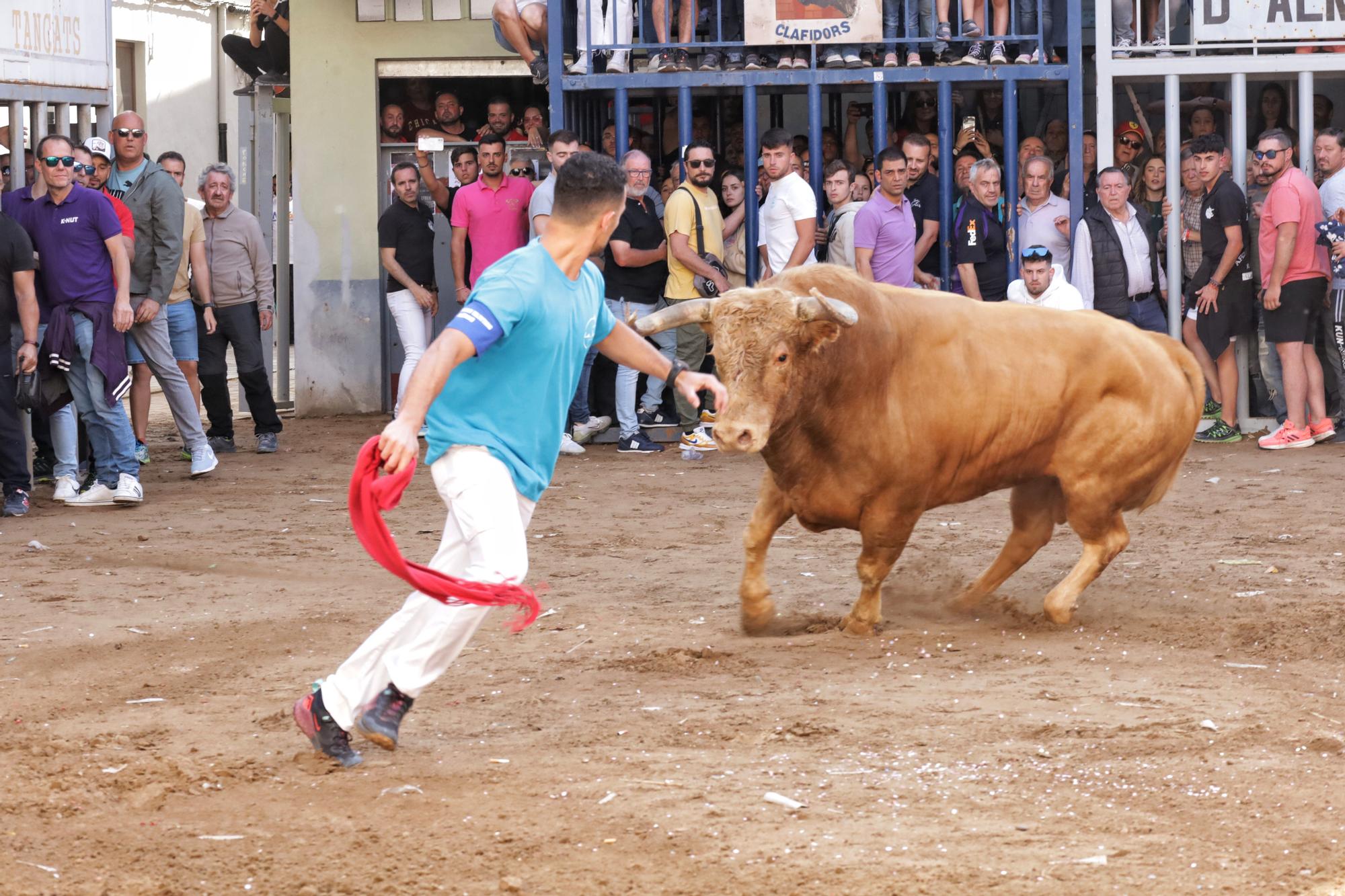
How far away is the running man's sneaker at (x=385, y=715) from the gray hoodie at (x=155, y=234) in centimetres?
644

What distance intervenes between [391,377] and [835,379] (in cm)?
870

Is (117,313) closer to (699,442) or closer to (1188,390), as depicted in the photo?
(699,442)

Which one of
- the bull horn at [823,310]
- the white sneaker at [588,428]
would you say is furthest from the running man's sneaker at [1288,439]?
the bull horn at [823,310]

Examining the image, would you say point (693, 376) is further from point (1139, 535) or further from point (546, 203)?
point (546, 203)

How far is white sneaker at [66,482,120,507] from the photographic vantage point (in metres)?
10.0

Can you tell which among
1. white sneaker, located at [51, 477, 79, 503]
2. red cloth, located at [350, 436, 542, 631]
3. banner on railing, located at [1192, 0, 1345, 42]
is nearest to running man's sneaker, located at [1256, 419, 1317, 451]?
banner on railing, located at [1192, 0, 1345, 42]

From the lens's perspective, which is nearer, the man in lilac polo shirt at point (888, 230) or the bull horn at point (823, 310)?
the bull horn at point (823, 310)

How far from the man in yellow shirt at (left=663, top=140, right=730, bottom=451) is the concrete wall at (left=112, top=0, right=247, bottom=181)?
12112 mm

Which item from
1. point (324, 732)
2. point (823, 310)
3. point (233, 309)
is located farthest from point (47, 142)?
point (324, 732)

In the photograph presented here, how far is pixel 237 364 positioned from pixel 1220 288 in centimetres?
693

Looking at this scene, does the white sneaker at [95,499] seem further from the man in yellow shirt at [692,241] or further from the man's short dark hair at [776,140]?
the man's short dark hair at [776,140]

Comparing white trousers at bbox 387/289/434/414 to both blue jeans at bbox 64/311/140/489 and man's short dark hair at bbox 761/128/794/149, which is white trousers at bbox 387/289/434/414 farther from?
man's short dark hair at bbox 761/128/794/149

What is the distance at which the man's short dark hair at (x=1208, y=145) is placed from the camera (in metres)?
11.6

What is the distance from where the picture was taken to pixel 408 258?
12609 millimetres
